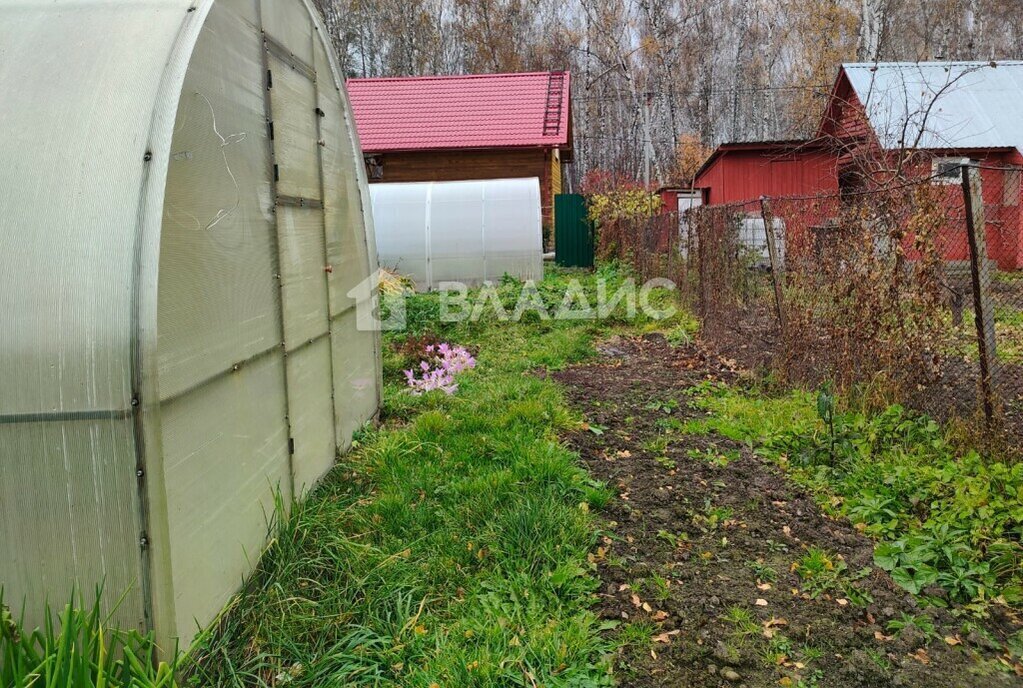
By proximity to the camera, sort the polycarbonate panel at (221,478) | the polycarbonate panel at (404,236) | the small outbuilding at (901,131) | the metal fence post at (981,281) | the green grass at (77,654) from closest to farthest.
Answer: the green grass at (77,654) → the polycarbonate panel at (221,478) → the metal fence post at (981,281) → the polycarbonate panel at (404,236) → the small outbuilding at (901,131)

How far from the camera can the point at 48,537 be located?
2.36m

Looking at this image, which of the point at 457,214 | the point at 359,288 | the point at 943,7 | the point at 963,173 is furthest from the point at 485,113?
the point at 943,7

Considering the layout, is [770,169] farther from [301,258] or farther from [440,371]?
[301,258]

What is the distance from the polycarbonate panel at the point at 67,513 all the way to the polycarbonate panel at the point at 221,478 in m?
0.18

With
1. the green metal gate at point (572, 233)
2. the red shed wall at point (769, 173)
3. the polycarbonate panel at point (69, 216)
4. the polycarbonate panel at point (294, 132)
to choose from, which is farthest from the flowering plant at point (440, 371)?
the red shed wall at point (769, 173)

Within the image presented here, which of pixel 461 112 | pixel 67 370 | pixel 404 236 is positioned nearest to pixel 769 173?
pixel 461 112

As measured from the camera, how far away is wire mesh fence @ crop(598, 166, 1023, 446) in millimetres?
4367

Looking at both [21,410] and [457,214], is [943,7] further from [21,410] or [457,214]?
[21,410]

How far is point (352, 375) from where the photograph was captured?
556cm

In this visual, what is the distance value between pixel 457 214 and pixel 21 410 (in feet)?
39.1

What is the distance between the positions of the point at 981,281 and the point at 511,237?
10.0 metres

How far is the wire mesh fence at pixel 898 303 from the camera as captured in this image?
4.37m

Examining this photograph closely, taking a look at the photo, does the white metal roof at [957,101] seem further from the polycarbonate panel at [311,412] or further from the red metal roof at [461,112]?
the polycarbonate panel at [311,412]

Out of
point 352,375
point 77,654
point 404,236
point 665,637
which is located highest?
point 404,236
